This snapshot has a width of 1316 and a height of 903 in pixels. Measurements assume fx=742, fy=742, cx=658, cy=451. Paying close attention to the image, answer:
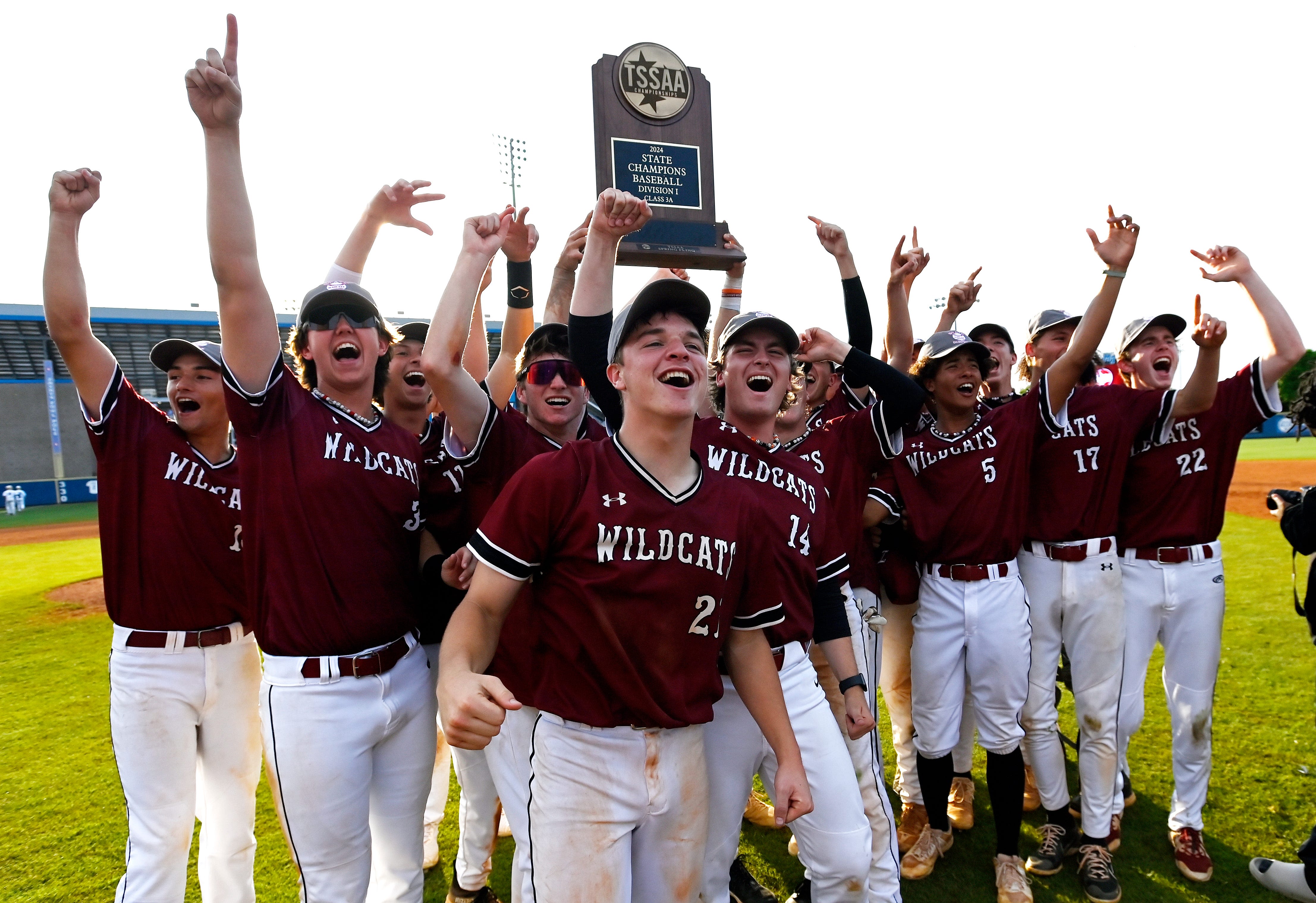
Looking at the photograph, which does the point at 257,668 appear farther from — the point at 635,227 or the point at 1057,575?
the point at 1057,575

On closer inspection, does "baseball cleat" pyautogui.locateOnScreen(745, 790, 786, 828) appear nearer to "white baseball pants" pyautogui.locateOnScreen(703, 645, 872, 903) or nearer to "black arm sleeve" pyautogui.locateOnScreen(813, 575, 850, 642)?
"white baseball pants" pyautogui.locateOnScreen(703, 645, 872, 903)

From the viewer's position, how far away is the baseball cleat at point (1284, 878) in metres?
3.27

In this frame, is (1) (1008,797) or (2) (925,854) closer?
(1) (1008,797)

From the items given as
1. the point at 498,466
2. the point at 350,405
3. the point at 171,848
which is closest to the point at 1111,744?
Answer: the point at 498,466

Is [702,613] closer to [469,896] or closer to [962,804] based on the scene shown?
[469,896]

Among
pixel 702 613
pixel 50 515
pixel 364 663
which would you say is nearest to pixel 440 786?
pixel 364 663

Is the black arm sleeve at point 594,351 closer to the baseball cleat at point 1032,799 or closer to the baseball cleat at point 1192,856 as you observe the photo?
the baseball cleat at point 1032,799

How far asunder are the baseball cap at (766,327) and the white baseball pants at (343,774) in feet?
6.03

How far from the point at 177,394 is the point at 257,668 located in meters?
1.23

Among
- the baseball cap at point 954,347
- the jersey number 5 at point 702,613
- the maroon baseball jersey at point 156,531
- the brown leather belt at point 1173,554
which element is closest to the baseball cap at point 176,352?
the maroon baseball jersey at point 156,531

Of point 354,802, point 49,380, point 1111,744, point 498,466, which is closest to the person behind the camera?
point 354,802

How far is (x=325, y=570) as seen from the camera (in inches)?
101

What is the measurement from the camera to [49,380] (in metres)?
35.4

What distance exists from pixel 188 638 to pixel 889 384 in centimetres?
319
